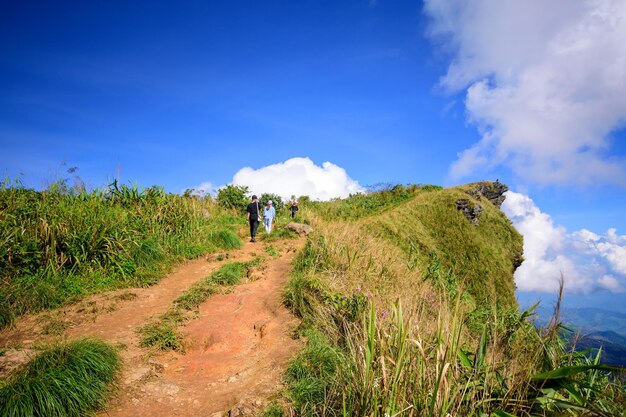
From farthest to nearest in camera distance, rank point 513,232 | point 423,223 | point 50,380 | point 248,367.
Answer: point 513,232
point 423,223
point 248,367
point 50,380

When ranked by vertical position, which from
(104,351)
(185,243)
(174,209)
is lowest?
(104,351)

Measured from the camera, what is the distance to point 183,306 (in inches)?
285

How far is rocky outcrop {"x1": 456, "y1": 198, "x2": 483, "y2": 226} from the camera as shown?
74.4 feet

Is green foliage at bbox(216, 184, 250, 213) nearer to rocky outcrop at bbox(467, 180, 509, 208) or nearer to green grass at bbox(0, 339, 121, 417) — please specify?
green grass at bbox(0, 339, 121, 417)

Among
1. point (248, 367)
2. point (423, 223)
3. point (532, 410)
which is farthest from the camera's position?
point (423, 223)

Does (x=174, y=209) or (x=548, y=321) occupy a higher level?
(x=174, y=209)

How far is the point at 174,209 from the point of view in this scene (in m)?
12.1

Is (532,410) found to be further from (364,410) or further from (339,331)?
(339,331)

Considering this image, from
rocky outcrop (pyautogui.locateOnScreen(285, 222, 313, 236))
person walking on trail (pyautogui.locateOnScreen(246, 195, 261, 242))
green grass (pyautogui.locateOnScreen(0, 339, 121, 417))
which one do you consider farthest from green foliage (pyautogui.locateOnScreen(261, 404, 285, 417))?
rocky outcrop (pyautogui.locateOnScreen(285, 222, 313, 236))

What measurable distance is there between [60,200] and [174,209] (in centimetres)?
343

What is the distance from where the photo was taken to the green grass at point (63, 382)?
3703 millimetres

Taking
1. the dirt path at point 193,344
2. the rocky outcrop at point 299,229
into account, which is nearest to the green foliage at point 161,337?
the dirt path at point 193,344

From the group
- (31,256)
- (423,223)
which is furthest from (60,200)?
(423,223)

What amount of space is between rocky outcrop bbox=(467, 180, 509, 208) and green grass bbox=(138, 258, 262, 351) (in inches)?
948
